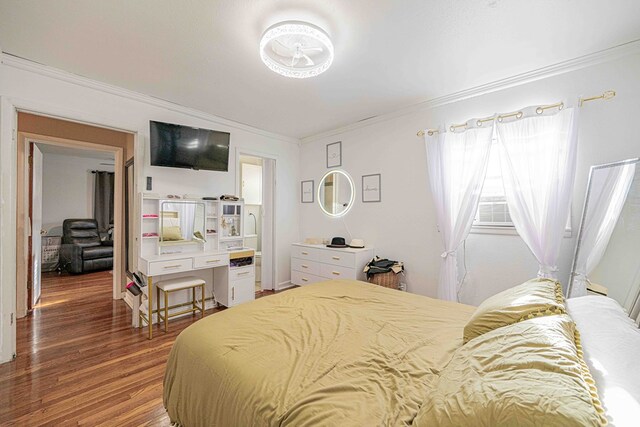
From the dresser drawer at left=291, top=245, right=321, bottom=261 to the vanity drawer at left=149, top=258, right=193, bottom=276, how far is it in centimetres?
155

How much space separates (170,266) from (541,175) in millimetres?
3746

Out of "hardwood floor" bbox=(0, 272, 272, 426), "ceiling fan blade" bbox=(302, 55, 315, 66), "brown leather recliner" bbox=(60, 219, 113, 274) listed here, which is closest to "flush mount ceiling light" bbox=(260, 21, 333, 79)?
"ceiling fan blade" bbox=(302, 55, 315, 66)

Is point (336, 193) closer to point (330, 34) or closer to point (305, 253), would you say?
point (305, 253)

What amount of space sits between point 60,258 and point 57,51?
4948 mm

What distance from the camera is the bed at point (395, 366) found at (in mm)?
671

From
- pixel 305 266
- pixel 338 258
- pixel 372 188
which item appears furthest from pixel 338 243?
pixel 372 188

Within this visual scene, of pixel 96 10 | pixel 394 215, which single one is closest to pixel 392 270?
pixel 394 215

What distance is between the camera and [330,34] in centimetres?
194

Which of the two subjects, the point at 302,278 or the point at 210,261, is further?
the point at 302,278

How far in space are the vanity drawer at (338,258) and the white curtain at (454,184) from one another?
1.06 m

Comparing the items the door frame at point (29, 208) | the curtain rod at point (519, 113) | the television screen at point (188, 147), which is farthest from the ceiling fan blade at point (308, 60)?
the door frame at point (29, 208)

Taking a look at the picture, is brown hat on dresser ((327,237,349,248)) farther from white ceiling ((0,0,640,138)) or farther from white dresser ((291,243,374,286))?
white ceiling ((0,0,640,138))

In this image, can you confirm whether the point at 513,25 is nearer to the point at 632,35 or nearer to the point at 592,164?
the point at 632,35

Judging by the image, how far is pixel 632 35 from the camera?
6.40ft
